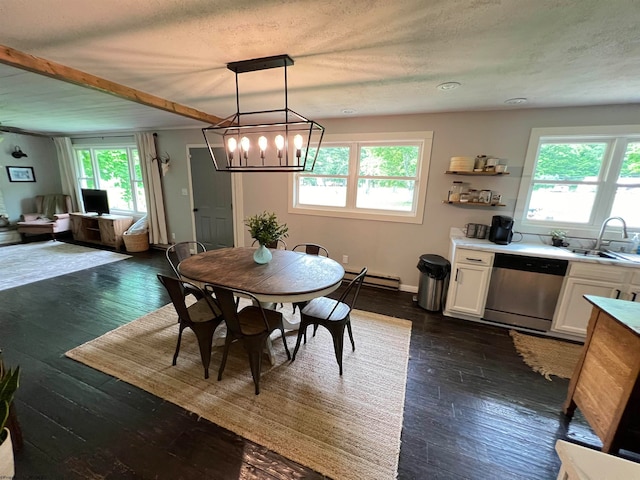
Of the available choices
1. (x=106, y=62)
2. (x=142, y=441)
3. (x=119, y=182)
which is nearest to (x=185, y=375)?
(x=142, y=441)

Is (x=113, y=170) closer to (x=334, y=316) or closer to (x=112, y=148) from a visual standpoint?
(x=112, y=148)

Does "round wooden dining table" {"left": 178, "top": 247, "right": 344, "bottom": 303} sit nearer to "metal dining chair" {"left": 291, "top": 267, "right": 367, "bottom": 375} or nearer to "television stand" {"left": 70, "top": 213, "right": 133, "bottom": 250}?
"metal dining chair" {"left": 291, "top": 267, "right": 367, "bottom": 375}

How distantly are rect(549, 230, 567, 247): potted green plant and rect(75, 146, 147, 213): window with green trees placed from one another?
7.14m

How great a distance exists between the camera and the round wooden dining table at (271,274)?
1.88 m

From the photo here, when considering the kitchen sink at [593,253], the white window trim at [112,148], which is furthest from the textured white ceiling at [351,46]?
the white window trim at [112,148]

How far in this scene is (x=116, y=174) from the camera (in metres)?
5.98

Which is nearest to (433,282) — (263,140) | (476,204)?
(476,204)

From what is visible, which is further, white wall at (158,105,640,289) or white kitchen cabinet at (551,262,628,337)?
white wall at (158,105,640,289)

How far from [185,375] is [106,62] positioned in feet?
8.39

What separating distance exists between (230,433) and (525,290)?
10.1 ft

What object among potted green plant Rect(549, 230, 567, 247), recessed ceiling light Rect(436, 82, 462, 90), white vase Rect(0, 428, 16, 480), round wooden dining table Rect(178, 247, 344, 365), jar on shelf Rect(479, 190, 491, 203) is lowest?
white vase Rect(0, 428, 16, 480)

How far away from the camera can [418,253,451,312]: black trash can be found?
3.11 m

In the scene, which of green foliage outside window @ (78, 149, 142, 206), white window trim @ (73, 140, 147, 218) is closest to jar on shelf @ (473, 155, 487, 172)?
white window trim @ (73, 140, 147, 218)

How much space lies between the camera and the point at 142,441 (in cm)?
155
